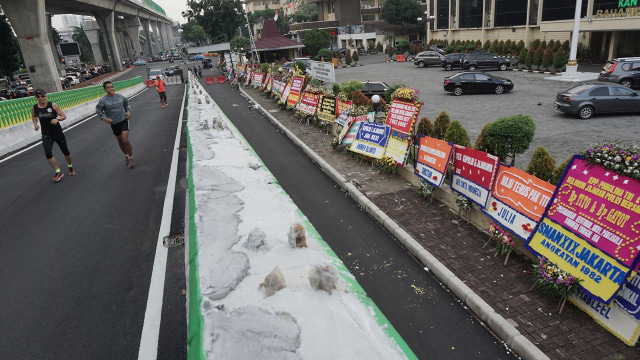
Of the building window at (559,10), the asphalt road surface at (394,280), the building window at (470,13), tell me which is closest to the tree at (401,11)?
the building window at (470,13)

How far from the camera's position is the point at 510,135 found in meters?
6.96

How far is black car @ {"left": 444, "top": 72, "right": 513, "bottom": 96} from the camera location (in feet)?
68.6

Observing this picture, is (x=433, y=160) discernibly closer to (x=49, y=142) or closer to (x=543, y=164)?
(x=543, y=164)

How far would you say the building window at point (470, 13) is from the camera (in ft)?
145

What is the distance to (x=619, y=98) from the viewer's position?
1444 cm

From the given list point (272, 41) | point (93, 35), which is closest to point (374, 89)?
point (272, 41)

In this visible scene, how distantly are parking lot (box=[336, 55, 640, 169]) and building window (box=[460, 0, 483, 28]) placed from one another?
21271 millimetres

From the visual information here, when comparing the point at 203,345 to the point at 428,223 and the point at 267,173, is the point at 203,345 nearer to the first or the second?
the point at 267,173

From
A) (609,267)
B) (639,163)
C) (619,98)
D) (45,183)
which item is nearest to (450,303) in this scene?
(609,267)

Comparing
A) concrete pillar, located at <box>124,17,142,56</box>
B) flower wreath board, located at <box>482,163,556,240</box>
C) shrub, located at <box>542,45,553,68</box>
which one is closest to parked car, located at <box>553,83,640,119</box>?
flower wreath board, located at <box>482,163,556,240</box>

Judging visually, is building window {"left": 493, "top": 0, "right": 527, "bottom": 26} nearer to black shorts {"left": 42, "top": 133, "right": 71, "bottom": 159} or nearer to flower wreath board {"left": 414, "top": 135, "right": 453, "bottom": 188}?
flower wreath board {"left": 414, "top": 135, "right": 453, "bottom": 188}

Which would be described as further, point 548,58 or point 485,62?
point 485,62

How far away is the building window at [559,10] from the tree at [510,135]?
3261 centimetres

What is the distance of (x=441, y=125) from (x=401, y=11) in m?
Result: 68.0
